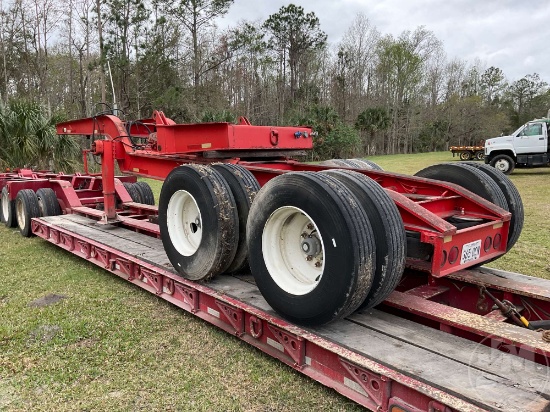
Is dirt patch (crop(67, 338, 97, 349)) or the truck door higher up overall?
the truck door

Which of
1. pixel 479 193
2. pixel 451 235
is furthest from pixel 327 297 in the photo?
pixel 479 193

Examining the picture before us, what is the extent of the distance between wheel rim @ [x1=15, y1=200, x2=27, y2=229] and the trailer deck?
4218 mm

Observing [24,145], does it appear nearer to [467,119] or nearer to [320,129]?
[320,129]

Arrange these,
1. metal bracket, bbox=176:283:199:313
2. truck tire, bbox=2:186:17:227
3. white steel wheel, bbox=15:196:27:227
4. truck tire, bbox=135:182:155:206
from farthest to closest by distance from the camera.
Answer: truck tire, bbox=135:182:155:206 → truck tire, bbox=2:186:17:227 → white steel wheel, bbox=15:196:27:227 → metal bracket, bbox=176:283:199:313

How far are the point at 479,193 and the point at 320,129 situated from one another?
27399 mm

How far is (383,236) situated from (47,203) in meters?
6.36

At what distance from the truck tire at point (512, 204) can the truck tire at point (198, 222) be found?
2275 millimetres

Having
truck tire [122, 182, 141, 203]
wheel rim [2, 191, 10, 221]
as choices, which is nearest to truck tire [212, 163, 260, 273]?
truck tire [122, 182, 141, 203]

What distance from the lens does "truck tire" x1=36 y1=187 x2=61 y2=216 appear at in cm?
720

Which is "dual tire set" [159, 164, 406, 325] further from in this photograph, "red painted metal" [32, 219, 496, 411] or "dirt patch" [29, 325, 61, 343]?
"dirt patch" [29, 325, 61, 343]

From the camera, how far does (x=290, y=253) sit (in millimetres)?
3070

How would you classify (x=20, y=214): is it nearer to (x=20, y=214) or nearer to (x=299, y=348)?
(x=20, y=214)

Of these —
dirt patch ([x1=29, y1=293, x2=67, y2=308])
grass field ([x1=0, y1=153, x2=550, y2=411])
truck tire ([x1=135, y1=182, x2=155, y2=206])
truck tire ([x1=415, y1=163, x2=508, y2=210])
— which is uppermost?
truck tire ([x1=415, y1=163, x2=508, y2=210])

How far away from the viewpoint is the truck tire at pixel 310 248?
99.0 inches
